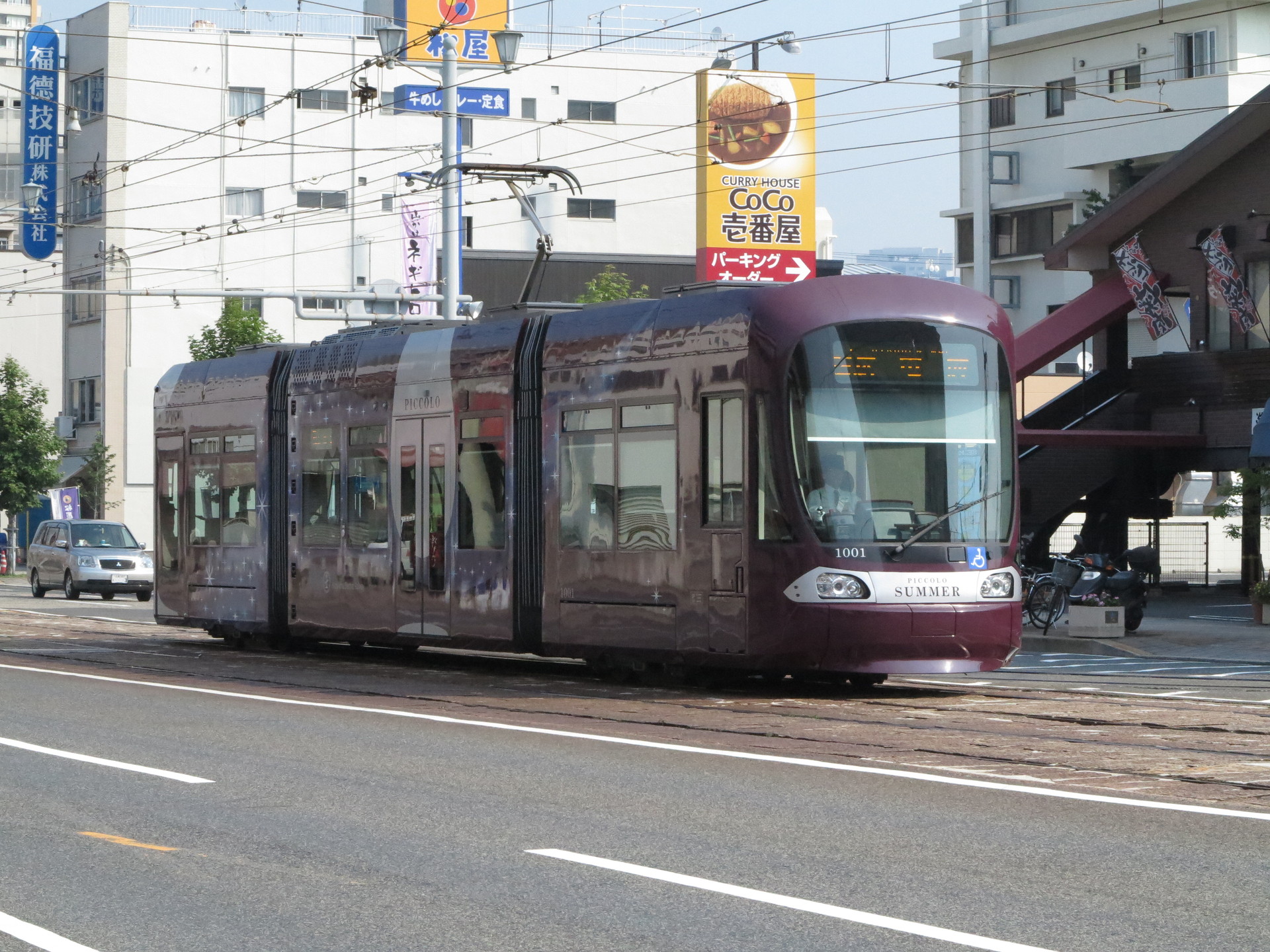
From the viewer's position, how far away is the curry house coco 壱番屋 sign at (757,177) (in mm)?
46375

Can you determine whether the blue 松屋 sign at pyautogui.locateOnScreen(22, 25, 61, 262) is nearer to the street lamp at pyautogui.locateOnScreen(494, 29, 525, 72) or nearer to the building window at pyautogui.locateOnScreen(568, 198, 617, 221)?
the building window at pyautogui.locateOnScreen(568, 198, 617, 221)

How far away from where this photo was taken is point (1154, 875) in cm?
754

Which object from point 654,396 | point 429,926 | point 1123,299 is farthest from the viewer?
point 1123,299

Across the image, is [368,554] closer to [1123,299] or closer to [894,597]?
[894,597]

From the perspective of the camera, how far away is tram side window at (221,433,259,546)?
22.1m

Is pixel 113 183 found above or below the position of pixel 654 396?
above

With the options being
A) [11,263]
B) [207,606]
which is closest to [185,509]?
[207,606]

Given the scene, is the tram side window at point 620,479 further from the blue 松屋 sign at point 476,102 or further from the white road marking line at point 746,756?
the blue 松屋 sign at point 476,102

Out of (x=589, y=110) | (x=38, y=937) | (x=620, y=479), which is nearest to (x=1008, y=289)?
→ (x=589, y=110)

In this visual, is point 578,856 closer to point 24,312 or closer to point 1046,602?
point 1046,602

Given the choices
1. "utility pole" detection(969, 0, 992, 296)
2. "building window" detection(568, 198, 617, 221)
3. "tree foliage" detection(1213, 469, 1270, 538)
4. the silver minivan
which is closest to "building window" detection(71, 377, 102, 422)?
"building window" detection(568, 198, 617, 221)

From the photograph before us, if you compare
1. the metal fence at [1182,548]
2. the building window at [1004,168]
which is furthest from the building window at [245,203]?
the metal fence at [1182,548]

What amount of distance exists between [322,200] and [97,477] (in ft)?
43.0

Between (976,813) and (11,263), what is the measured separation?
7951 cm
